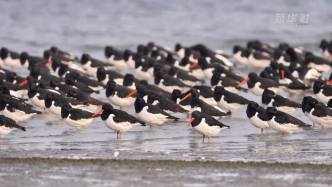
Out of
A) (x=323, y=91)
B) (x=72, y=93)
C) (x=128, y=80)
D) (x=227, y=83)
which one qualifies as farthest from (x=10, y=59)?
(x=323, y=91)

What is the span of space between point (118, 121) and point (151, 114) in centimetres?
99

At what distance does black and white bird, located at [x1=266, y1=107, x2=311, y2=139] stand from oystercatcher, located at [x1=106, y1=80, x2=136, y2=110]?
12.6 ft

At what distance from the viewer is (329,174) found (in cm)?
810

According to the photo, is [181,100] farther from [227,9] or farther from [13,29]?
[227,9]

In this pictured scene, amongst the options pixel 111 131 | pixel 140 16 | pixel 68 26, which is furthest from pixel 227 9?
pixel 111 131

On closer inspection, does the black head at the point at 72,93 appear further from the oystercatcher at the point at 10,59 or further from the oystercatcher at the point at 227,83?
the oystercatcher at the point at 10,59

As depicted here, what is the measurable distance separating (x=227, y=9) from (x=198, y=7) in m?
1.83

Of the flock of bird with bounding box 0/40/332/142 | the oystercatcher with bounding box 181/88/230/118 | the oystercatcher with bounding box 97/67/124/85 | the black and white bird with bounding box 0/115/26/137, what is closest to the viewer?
the black and white bird with bounding box 0/115/26/137

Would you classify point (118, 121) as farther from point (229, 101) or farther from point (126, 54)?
point (126, 54)

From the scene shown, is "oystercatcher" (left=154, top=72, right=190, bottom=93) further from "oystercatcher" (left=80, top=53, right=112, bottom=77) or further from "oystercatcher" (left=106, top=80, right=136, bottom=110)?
"oystercatcher" (left=80, top=53, right=112, bottom=77)

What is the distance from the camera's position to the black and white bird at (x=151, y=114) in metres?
12.2

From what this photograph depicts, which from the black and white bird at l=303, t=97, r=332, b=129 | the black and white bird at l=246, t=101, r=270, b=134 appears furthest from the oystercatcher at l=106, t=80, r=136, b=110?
the black and white bird at l=303, t=97, r=332, b=129

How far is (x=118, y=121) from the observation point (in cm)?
1131

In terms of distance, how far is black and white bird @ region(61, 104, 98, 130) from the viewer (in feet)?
38.5
